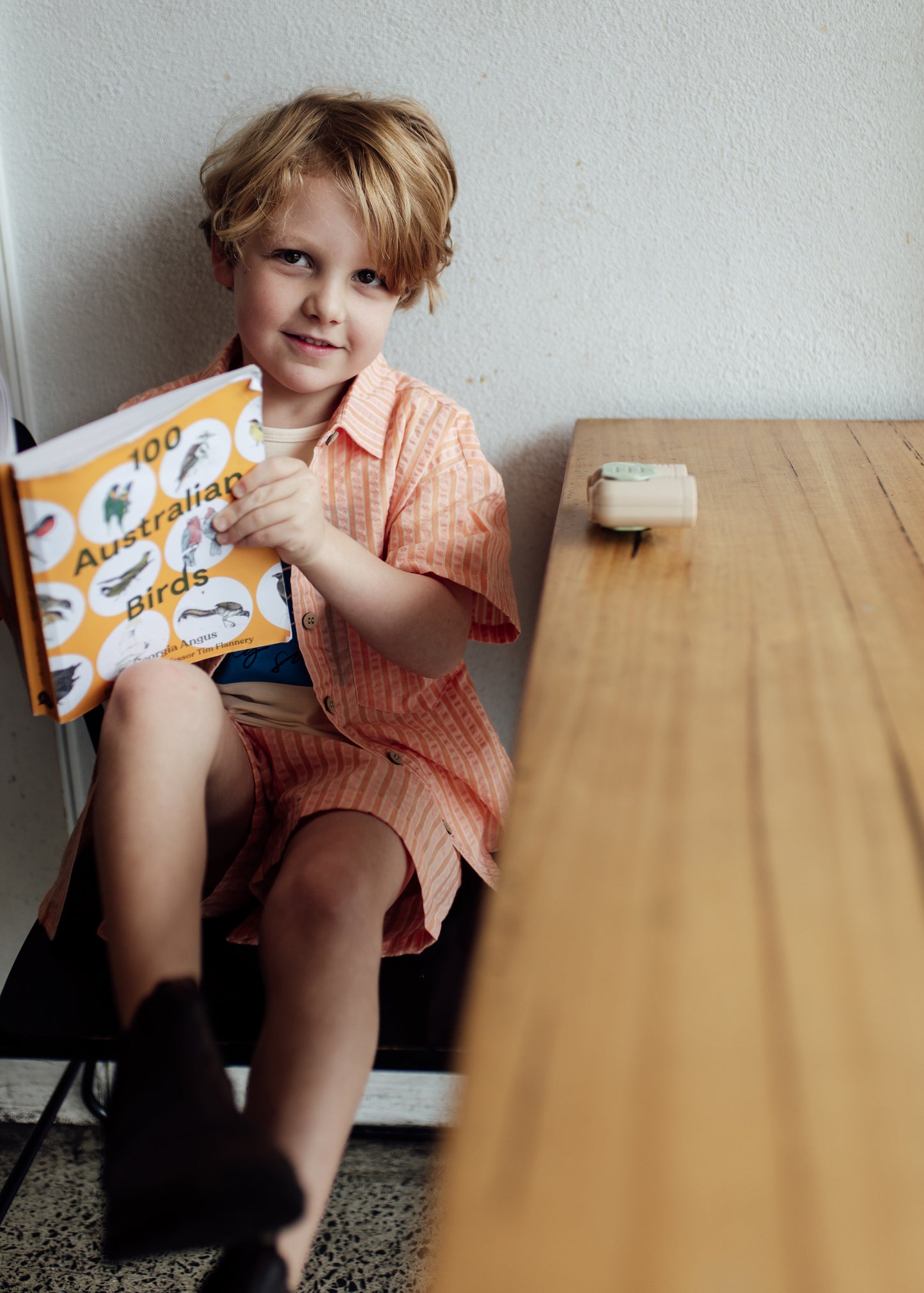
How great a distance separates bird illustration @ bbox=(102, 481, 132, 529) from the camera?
2.14 feet

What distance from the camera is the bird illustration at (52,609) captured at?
656 millimetres

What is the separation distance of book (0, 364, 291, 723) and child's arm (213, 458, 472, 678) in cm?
2

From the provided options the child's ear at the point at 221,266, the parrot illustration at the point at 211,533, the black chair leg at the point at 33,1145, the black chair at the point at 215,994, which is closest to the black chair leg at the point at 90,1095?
the black chair leg at the point at 33,1145

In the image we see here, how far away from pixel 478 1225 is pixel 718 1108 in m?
0.07

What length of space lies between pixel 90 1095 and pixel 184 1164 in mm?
1031

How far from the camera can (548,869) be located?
358 mm

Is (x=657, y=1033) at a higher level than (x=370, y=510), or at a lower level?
higher

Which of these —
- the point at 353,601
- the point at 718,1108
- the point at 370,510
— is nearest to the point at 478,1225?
the point at 718,1108

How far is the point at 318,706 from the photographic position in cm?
94

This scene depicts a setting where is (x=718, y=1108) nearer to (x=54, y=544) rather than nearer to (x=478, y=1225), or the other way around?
(x=478, y=1225)

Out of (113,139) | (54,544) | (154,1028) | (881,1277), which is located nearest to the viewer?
(881,1277)

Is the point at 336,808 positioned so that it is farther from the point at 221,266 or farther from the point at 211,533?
the point at 221,266

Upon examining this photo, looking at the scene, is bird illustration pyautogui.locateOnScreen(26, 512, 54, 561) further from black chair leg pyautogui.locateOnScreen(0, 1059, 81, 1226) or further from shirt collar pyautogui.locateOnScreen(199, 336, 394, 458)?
black chair leg pyautogui.locateOnScreen(0, 1059, 81, 1226)

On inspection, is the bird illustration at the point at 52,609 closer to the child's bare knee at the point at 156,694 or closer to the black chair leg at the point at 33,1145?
the child's bare knee at the point at 156,694
